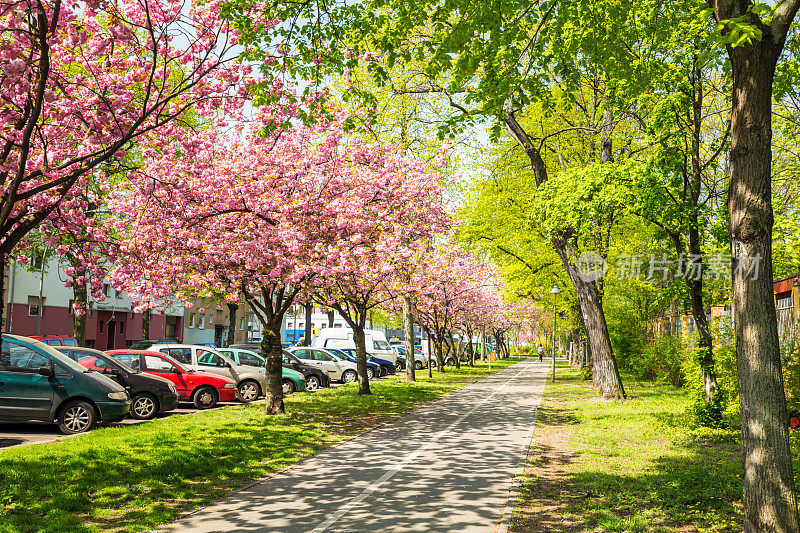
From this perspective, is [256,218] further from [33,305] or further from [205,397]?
[33,305]

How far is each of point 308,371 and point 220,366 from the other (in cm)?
691

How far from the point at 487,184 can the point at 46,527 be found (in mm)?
25042

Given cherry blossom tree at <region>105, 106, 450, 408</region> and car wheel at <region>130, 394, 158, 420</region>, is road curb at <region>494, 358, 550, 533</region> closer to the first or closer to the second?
cherry blossom tree at <region>105, 106, 450, 408</region>

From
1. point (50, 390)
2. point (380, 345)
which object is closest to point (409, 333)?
point (380, 345)

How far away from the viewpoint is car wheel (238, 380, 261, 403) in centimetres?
1948

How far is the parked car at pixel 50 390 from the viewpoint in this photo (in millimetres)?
11695

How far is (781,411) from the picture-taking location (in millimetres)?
5602

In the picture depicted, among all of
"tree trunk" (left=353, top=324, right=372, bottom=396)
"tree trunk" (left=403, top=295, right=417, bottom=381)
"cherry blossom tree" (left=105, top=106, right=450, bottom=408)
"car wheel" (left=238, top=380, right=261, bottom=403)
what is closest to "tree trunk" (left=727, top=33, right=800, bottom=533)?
"cherry blossom tree" (left=105, top=106, right=450, bottom=408)

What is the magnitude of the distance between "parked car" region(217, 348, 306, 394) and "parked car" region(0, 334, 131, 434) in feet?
26.3

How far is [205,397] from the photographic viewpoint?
18047mm

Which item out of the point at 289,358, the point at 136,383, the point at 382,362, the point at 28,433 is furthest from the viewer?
the point at 382,362

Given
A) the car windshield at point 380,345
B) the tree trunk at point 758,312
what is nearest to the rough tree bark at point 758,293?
the tree trunk at point 758,312

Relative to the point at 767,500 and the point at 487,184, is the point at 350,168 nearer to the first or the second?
the point at 767,500

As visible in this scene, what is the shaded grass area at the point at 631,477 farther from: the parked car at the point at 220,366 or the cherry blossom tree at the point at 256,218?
the parked car at the point at 220,366
